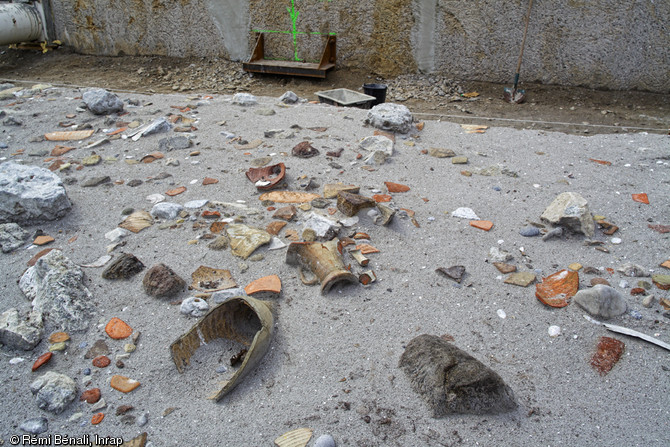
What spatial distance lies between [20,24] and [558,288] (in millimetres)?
9115

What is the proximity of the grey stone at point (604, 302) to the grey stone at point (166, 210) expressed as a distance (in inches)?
82.2

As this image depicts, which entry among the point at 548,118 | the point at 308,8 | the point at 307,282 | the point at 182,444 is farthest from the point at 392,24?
the point at 182,444

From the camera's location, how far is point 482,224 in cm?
243

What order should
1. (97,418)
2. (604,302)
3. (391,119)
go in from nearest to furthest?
(97,418), (604,302), (391,119)

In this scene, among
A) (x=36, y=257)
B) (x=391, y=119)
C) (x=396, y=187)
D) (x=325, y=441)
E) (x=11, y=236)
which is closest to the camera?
(x=325, y=441)

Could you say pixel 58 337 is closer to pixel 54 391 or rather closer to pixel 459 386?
pixel 54 391

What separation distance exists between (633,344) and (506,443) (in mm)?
741

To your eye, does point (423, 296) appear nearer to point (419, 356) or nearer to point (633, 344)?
point (419, 356)

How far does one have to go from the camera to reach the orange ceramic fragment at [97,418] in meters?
1.49

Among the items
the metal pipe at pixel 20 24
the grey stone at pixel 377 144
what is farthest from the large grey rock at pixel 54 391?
the metal pipe at pixel 20 24

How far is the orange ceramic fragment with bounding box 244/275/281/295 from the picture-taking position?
197cm

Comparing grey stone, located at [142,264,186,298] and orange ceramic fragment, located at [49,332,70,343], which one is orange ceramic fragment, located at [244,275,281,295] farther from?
orange ceramic fragment, located at [49,332,70,343]

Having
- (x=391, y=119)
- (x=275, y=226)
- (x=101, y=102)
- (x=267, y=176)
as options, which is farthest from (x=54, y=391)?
(x=101, y=102)

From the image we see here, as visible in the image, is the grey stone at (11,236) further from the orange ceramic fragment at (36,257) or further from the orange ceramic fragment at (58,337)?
the orange ceramic fragment at (58,337)
